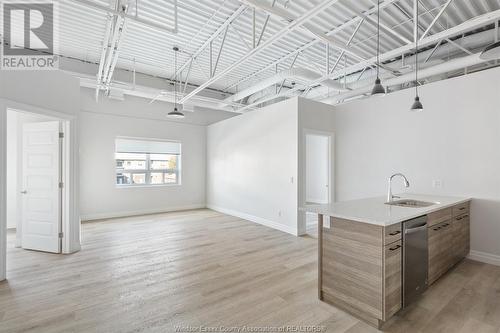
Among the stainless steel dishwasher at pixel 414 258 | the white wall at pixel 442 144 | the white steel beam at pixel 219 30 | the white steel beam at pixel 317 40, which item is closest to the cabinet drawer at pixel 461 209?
the white wall at pixel 442 144

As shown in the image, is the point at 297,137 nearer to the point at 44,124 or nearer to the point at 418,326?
the point at 418,326

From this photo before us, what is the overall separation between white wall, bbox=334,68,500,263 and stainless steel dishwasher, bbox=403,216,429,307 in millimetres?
1900

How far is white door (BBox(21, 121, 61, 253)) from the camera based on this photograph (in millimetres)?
4105

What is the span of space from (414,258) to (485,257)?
2268 mm

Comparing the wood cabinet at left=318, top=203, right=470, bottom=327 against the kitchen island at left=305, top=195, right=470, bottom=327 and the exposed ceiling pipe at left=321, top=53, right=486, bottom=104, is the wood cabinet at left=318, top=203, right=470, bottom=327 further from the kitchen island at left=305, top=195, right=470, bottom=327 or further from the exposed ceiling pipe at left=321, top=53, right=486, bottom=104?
the exposed ceiling pipe at left=321, top=53, right=486, bottom=104

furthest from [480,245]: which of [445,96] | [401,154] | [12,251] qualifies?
[12,251]

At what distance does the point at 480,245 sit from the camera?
3764 mm

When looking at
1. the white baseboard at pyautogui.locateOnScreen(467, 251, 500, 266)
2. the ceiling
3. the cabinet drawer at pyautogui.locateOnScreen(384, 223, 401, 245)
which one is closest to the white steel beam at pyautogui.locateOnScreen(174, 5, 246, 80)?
the ceiling

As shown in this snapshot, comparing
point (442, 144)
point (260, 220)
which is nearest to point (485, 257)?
point (442, 144)

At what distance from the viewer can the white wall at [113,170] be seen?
257 inches

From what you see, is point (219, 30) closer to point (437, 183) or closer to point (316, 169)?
point (437, 183)

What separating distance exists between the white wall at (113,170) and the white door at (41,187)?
2226 mm

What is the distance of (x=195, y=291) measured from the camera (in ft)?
9.40

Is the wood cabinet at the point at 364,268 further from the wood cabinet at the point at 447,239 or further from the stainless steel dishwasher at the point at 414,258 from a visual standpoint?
the wood cabinet at the point at 447,239
